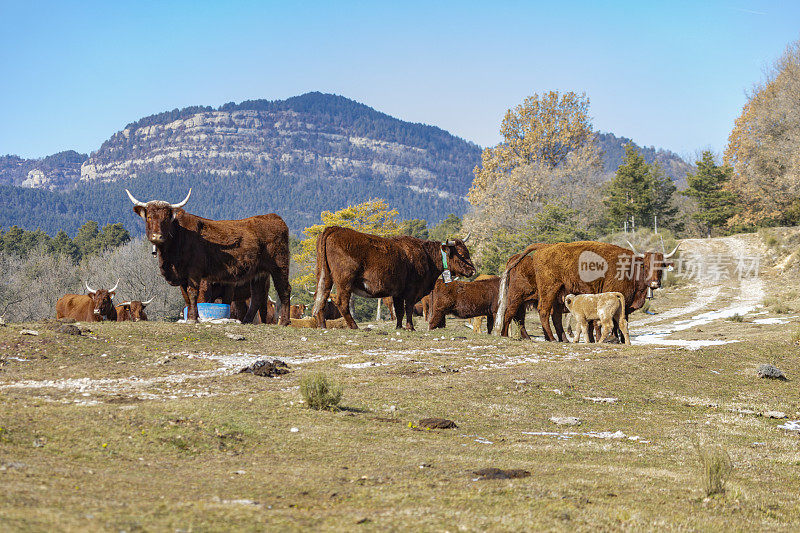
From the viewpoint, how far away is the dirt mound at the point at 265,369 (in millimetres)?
11562

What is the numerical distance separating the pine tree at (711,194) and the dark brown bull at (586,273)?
5185 centimetres

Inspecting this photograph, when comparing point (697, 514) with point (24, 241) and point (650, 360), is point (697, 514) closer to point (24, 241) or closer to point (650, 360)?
point (650, 360)

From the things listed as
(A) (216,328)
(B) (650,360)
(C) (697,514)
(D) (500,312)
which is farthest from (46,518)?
(D) (500,312)

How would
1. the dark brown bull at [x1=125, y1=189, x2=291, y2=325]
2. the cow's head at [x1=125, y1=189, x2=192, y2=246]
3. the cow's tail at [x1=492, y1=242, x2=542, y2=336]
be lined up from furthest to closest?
the cow's tail at [x1=492, y1=242, x2=542, y2=336], the dark brown bull at [x1=125, y1=189, x2=291, y2=325], the cow's head at [x1=125, y1=189, x2=192, y2=246]

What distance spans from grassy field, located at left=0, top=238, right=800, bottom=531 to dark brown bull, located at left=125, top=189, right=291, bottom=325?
225 centimetres

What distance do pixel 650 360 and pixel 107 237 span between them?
323 feet

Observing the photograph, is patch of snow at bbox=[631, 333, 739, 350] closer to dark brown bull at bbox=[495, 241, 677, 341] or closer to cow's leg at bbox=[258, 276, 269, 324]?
dark brown bull at bbox=[495, 241, 677, 341]

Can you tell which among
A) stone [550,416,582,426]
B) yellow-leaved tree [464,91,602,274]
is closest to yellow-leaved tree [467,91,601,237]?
yellow-leaved tree [464,91,602,274]

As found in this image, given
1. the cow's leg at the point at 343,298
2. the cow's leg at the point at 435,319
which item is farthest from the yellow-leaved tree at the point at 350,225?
the cow's leg at the point at 343,298

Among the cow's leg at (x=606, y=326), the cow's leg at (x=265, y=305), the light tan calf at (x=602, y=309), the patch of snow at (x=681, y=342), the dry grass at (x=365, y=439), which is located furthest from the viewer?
the patch of snow at (x=681, y=342)

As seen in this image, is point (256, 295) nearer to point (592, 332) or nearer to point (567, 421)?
point (592, 332)

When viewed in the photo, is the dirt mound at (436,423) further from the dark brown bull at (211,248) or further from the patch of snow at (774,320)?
the patch of snow at (774,320)

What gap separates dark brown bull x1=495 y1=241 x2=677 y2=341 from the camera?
19312mm

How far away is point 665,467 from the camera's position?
25.2 feet
